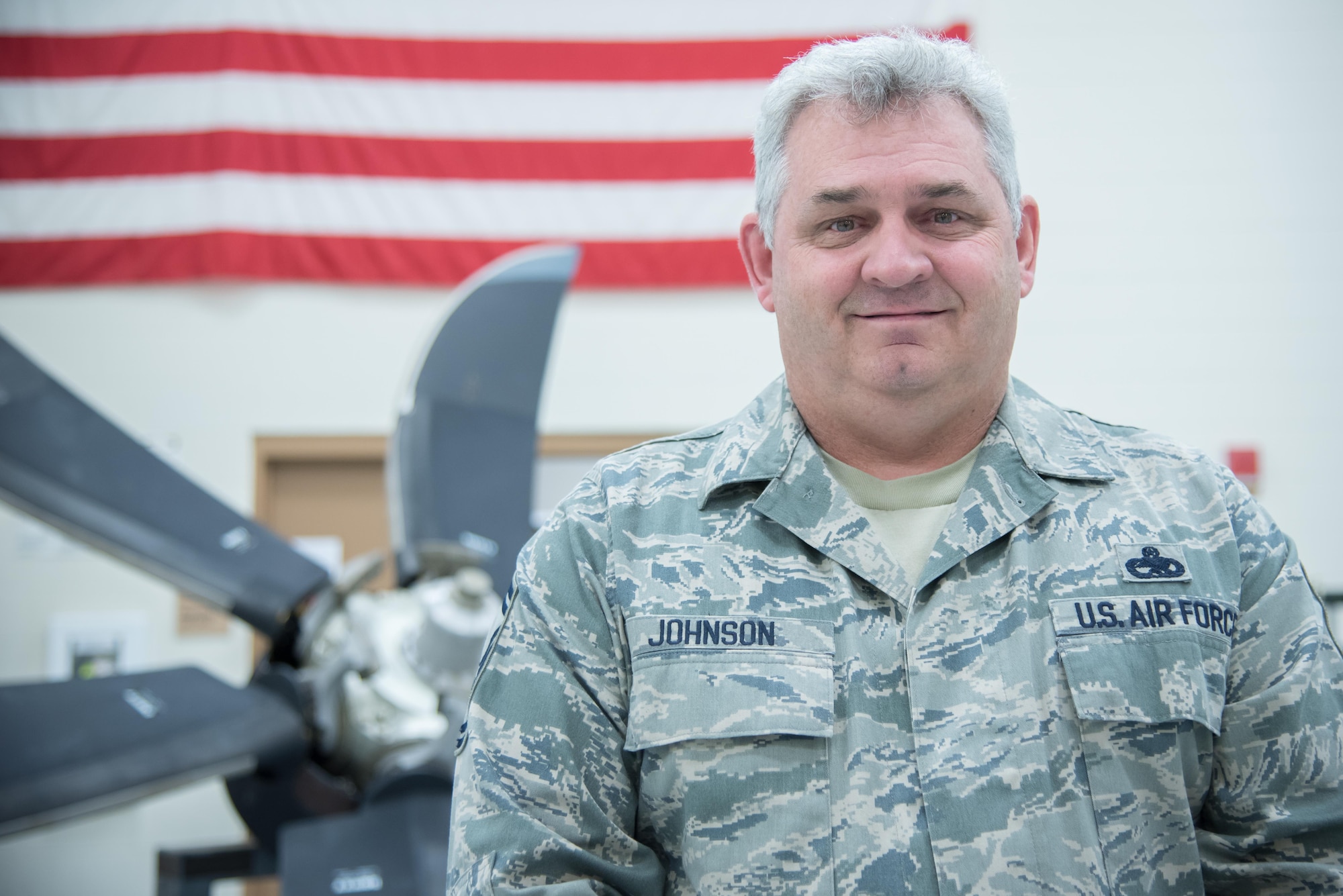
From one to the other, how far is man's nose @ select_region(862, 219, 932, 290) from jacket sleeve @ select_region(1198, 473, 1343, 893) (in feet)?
1.45

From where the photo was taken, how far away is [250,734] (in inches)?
91.8

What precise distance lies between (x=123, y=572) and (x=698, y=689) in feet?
12.3

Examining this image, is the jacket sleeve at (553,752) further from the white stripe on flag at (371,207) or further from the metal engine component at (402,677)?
the white stripe on flag at (371,207)

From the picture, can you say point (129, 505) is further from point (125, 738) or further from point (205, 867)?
point (205, 867)

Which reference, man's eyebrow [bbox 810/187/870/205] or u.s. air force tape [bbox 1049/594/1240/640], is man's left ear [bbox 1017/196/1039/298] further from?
u.s. air force tape [bbox 1049/594/1240/640]

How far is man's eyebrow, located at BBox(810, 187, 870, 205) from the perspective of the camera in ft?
3.26

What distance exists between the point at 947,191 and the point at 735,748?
1.88 feet

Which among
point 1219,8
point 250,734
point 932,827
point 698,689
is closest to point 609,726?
point 698,689

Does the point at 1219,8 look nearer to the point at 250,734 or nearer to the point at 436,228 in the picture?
the point at 436,228

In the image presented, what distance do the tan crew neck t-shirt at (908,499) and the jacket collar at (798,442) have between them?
50 mm

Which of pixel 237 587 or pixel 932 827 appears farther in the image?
pixel 237 587

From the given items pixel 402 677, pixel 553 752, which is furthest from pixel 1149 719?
pixel 402 677

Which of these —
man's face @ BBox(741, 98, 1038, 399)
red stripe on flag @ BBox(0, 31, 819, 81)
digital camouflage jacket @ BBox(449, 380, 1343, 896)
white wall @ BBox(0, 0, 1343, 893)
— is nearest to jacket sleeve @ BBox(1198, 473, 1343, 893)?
digital camouflage jacket @ BBox(449, 380, 1343, 896)

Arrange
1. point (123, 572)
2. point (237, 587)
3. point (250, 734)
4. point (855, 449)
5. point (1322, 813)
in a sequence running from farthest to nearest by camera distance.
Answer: point (123, 572) < point (237, 587) < point (250, 734) < point (855, 449) < point (1322, 813)
